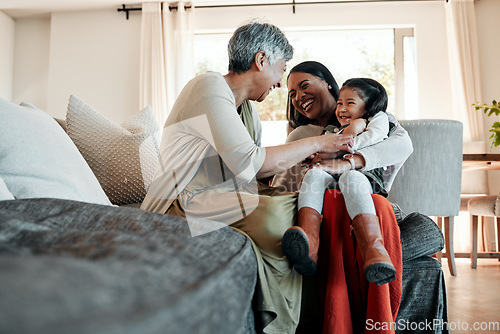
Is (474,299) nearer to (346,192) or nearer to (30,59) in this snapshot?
(346,192)

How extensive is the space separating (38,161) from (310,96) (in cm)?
131

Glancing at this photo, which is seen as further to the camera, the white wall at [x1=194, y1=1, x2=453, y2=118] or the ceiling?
the ceiling

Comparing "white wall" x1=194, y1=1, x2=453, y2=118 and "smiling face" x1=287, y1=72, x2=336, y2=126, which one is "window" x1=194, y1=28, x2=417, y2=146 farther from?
"smiling face" x1=287, y1=72, x2=336, y2=126

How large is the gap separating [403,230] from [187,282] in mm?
1018

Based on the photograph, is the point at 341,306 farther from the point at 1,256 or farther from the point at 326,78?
the point at 326,78

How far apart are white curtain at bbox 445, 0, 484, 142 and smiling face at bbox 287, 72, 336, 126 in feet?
11.2

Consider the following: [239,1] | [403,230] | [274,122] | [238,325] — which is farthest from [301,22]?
[238,325]

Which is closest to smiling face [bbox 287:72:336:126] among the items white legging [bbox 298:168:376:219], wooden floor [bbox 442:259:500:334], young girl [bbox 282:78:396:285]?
young girl [bbox 282:78:396:285]

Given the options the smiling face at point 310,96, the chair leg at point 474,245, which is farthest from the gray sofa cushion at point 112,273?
the chair leg at point 474,245

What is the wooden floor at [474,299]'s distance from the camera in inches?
71.7

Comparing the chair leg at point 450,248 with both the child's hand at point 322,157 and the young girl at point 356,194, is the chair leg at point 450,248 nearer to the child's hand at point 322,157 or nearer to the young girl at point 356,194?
the young girl at point 356,194

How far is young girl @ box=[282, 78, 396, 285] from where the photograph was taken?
1.10 m

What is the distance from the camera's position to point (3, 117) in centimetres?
112

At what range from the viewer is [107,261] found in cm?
49
